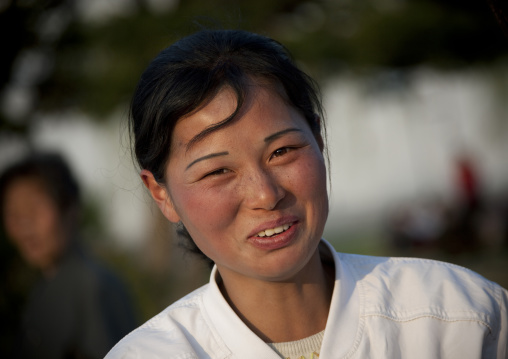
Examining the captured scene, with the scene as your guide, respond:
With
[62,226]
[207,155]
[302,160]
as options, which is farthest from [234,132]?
[62,226]

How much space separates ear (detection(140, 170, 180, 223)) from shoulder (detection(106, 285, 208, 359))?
0.82 ft

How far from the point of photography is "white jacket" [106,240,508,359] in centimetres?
156

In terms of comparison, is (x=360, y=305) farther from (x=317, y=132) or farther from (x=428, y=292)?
(x=317, y=132)

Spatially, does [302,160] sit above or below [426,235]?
above

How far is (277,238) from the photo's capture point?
5.01ft

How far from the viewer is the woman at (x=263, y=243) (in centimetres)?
154

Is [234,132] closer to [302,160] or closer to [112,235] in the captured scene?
[302,160]

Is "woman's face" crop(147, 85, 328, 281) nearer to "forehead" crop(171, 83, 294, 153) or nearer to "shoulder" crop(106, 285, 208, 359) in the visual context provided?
"forehead" crop(171, 83, 294, 153)

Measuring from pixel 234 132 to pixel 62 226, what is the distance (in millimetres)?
2134

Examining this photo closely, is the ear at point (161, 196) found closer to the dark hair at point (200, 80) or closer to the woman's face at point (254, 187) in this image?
the dark hair at point (200, 80)

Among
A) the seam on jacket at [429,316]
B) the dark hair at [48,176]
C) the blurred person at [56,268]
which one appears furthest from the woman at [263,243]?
the dark hair at [48,176]

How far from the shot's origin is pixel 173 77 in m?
1.64

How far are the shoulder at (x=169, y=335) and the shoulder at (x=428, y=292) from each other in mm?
A: 471

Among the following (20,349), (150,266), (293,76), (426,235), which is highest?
(293,76)
